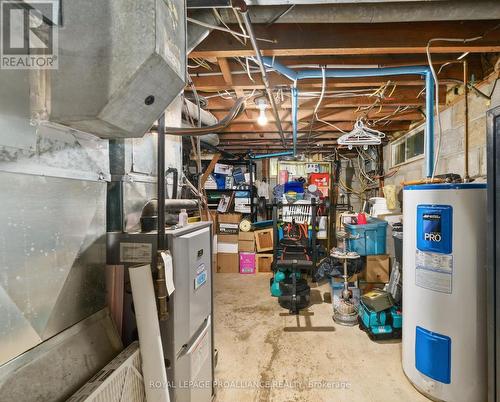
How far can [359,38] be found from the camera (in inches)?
60.2

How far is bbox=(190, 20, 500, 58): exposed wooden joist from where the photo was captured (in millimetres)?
1494

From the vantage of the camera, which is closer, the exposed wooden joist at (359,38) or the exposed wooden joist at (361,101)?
the exposed wooden joist at (359,38)

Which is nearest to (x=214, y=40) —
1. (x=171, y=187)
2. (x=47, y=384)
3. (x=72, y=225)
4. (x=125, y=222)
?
(x=171, y=187)

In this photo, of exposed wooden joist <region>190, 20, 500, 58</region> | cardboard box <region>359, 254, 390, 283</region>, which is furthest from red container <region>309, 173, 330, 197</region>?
exposed wooden joist <region>190, 20, 500, 58</region>

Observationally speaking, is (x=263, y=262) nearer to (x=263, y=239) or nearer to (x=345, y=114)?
(x=263, y=239)

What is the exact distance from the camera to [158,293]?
3.32 ft

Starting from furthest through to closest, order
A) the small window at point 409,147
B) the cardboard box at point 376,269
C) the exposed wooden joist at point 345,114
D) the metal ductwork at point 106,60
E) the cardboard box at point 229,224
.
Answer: the cardboard box at point 229,224, the cardboard box at point 376,269, the small window at point 409,147, the exposed wooden joist at point 345,114, the metal ductwork at point 106,60

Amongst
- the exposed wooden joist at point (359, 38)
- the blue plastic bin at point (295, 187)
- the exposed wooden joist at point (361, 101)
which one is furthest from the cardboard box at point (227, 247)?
the exposed wooden joist at point (359, 38)

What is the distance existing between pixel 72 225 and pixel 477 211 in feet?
6.69

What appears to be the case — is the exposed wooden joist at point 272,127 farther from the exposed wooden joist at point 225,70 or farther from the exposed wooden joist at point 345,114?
the exposed wooden joist at point 225,70

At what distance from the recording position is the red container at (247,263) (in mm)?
4391

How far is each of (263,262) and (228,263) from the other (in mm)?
620

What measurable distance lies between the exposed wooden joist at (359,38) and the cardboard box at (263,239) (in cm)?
318

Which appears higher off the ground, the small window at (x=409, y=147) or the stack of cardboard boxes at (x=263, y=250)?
the small window at (x=409, y=147)
